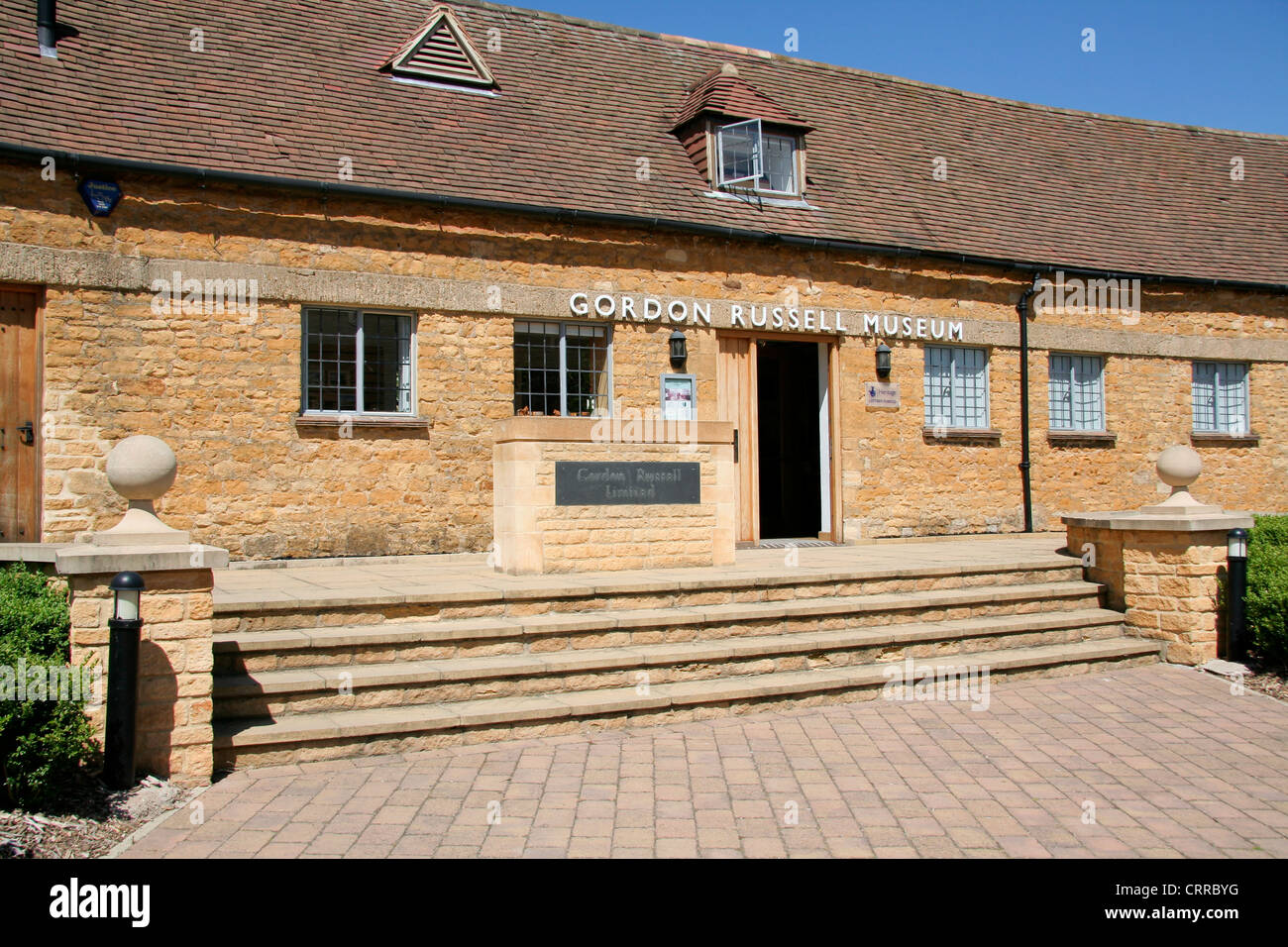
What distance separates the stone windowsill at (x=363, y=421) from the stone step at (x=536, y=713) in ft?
16.7

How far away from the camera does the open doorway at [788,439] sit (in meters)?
15.1

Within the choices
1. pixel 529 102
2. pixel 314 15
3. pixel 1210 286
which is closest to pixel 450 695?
pixel 529 102

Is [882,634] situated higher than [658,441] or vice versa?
[658,441]

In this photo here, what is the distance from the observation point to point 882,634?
836 centimetres

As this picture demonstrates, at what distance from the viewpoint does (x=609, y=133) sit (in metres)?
13.7

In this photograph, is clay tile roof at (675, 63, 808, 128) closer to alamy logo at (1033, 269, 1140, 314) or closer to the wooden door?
the wooden door

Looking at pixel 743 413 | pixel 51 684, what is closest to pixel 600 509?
pixel 743 413

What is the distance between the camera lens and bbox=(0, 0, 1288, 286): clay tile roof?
10930 millimetres

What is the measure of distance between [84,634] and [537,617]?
10.2 ft

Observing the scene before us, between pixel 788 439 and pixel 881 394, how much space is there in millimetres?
2011

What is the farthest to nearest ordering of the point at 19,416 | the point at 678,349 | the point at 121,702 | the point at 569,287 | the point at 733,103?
the point at 733,103 → the point at 678,349 → the point at 569,287 → the point at 19,416 → the point at 121,702

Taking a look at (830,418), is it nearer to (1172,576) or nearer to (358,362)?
(1172,576)
